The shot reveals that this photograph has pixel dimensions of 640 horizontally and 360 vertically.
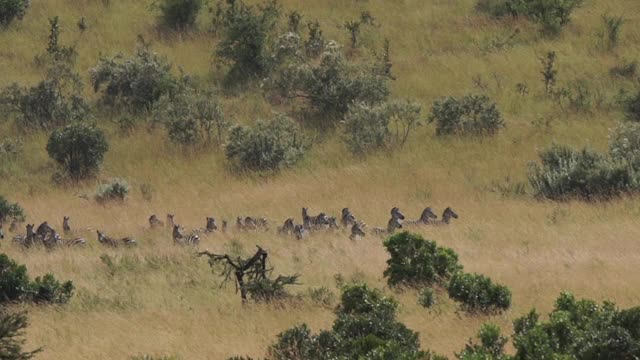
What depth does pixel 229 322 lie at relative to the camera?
13625 millimetres

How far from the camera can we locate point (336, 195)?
25.5 metres

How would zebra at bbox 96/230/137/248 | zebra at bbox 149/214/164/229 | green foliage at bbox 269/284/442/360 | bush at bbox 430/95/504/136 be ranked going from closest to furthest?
green foliage at bbox 269/284/442/360 → zebra at bbox 96/230/137/248 → zebra at bbox 149/214/164/229 → bush at bbox 430/95/504/136

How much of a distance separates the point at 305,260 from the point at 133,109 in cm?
1602

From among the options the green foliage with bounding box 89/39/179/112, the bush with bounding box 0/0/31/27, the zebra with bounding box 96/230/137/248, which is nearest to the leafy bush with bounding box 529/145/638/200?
the zebra with bounding box 96/230/137/248

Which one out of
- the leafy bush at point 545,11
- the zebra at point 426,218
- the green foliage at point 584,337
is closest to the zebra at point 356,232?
the zebra at point 426,218

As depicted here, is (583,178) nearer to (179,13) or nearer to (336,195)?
(336,195)

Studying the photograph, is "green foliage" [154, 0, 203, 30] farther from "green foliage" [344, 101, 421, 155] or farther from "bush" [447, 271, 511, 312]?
"bush" [447, 271, 511, 312]

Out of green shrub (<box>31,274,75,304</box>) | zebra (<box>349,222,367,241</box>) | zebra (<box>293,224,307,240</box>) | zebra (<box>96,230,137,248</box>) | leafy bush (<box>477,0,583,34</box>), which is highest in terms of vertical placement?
leafy bush (<box>477,0,583,34</box>)

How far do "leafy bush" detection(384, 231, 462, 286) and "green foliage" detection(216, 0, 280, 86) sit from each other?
18.6 metres

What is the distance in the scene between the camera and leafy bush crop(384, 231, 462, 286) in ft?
51.1

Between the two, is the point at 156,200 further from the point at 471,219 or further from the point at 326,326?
the point at 326,326

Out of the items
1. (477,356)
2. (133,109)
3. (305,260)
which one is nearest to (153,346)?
(477,356)

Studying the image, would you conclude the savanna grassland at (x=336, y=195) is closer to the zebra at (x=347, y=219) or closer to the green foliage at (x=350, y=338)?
the green foliage at (x=350, y=338)

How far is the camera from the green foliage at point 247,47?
3375cm
